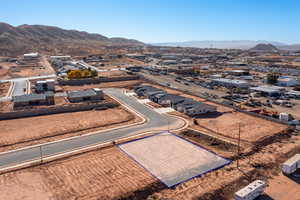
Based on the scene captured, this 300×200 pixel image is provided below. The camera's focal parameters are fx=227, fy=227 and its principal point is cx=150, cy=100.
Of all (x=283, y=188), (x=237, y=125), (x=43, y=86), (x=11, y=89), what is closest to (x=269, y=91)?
(x=237, y=125)

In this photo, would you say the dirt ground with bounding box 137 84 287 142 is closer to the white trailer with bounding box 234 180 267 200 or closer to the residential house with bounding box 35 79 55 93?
the white trailer with bounding box 234 180 267 200

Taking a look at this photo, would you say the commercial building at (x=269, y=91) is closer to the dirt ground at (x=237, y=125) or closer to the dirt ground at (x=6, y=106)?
the dirt ground at (x=237, y=125)

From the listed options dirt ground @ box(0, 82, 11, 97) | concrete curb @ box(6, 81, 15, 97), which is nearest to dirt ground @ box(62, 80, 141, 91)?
concrete curb @ box(6, 81, 15, 97)

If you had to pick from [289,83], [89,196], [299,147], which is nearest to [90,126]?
[89,196]

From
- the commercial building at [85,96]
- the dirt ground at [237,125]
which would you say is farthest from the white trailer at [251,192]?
the commercial building at [85,96]

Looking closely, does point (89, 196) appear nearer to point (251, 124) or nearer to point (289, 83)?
point (251, 124)

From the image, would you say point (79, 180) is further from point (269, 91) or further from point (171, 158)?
point (269, 91)
